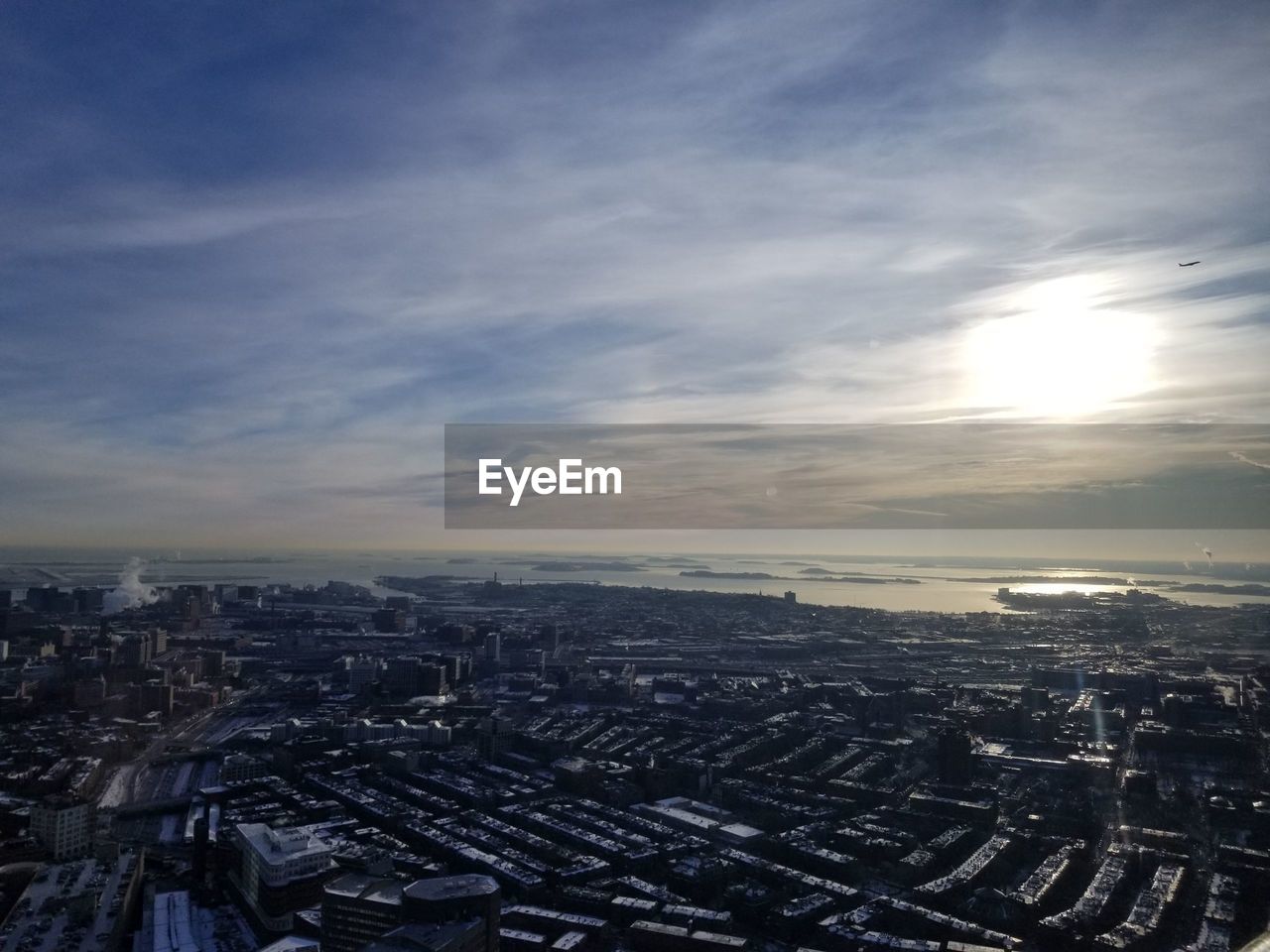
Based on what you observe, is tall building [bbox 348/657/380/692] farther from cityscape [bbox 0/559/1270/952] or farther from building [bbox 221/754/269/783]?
building [bbox 221/754/269/783]

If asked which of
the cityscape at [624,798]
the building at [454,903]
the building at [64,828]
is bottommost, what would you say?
the cityscape at [624,798]

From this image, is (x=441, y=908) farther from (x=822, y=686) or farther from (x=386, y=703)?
(x=822, y=686)

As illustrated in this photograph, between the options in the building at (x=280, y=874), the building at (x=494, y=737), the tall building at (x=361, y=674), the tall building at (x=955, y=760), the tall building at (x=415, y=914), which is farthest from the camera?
the tall building at (x=361, y=674)

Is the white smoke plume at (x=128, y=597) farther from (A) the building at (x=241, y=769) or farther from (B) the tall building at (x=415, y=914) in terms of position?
(B) the tall building at (x=415, y=914)

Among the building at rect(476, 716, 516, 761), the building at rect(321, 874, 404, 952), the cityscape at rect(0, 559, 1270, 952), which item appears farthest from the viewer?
the building at rect(476, 716, 516, 761)

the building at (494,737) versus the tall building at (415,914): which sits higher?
the tall building at (415,914)

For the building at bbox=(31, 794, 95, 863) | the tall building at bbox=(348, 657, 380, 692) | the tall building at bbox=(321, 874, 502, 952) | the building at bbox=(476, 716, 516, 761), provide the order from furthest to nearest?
the tall building at bbox=(348, 657, 380, 692)
the building at bbox=(476, 716, 516, 761)
the building at bbox=(31, 794, 95, 863)
the tall building at bbox=(321, 874, 502, 952)

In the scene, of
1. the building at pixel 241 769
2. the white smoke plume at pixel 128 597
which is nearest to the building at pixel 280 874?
the building at pixel 241 769

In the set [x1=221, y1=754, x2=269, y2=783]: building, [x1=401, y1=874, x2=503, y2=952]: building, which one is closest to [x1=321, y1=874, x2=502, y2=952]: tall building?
[x1=401, y1=874, x2=503, y2=952]: building
